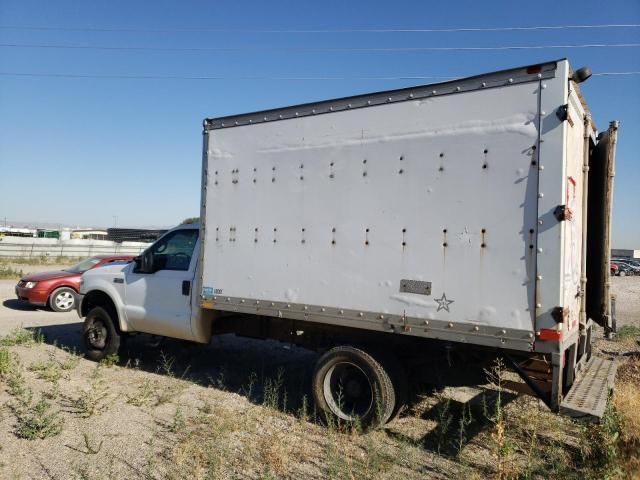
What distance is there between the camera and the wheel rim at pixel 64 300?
12.2 metres

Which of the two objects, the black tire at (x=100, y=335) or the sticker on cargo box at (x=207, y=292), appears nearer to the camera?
the sticker on cargo box at (x=207, y=292)

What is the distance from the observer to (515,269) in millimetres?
3889

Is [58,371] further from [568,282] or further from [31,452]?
[568,282]

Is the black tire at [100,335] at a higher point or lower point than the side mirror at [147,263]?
lower

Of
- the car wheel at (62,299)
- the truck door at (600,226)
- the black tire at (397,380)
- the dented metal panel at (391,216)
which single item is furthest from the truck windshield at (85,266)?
the truck door at (600,226)

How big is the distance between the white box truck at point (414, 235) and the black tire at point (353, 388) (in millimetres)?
16

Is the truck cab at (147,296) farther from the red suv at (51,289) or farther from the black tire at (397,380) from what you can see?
the red suv at (51,289)

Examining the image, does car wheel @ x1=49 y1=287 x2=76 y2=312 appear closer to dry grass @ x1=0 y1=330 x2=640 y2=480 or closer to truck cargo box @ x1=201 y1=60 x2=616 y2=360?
dry grass @ x1=0 y1=330 x2=640 y2=480

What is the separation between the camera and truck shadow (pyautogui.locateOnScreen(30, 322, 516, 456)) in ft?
15.9

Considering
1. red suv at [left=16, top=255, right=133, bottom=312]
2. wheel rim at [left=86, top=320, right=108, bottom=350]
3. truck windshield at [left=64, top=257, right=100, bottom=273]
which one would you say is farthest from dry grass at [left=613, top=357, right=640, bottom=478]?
truck windshield at [left=64, top=257, right=100, bottom=273]

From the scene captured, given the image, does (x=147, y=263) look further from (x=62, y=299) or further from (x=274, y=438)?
(x=62, y=299)

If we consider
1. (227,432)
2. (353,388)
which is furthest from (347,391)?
(227,432)

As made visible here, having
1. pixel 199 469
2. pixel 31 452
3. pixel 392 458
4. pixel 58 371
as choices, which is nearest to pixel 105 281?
pixel 58 371

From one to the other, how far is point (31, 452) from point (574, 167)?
17.9 feet
